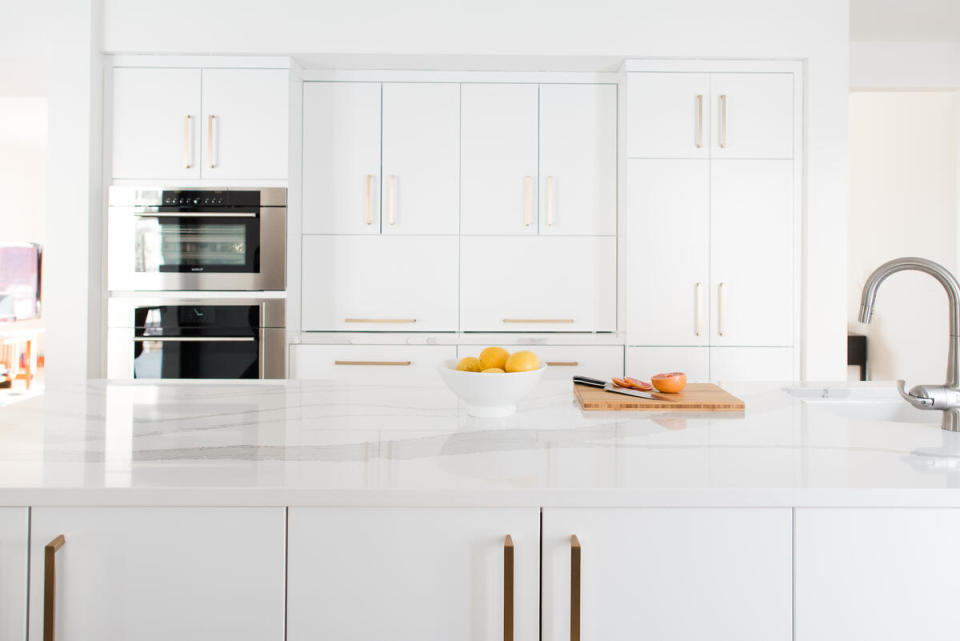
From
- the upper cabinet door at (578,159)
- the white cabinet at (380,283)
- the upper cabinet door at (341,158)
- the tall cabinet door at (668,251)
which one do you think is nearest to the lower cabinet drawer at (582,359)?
the tall cabinet door at (668,251)

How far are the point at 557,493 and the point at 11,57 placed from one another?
3528 millimetres

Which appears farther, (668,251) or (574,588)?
(668,251)

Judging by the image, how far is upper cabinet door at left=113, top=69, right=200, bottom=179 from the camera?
3303 millimetres

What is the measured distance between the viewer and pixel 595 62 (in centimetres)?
339

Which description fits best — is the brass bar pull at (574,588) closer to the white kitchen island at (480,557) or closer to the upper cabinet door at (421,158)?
the white kitchen island at (480,557)

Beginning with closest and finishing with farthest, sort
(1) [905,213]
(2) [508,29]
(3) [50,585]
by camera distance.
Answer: (3) [50,585], (2) [508,29], (1) [905,213]

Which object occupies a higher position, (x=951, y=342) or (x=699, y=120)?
(x=699, y=120)

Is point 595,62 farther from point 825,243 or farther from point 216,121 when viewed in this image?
point 216,121

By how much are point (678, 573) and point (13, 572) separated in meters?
0.92

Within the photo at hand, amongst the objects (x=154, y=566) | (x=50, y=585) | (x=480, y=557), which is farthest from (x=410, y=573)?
(x=50, y=585)

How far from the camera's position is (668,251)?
336 cm

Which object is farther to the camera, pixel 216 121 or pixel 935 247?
pixel 935 247

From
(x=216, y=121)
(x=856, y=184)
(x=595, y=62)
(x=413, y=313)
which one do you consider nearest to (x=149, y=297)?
(x=216, y=121)

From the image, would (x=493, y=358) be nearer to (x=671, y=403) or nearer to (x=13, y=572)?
(x=671, y=403)
